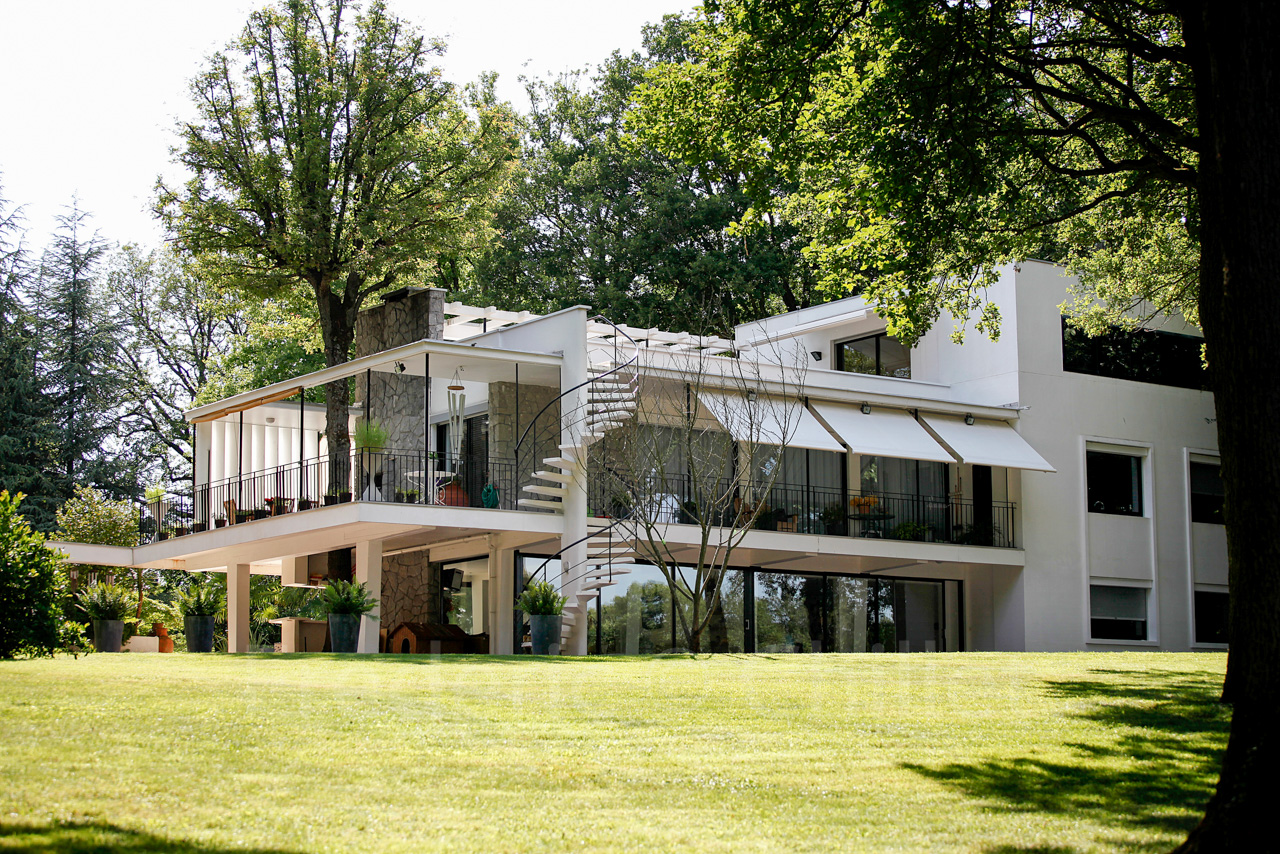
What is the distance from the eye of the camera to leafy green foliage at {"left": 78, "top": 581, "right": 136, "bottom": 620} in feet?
61.5

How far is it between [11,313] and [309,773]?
115ft

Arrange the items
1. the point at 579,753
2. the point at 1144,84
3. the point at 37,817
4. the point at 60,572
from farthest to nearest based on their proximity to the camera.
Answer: the point at 1144,84 < the point at 60,572 < the point at 579,753 < the point at 37,817

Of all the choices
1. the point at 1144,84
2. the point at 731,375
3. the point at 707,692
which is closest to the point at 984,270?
the point at 1144,84

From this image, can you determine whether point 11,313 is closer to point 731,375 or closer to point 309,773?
point 731,375

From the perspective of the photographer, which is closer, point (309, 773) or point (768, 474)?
point (309, 773)

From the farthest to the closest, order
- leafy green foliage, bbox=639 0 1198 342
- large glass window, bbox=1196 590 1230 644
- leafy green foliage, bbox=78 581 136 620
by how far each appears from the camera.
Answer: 1. large glass window, bbox=1196 590 1230 644
2. leafy green foliage, bbox=78 581 136 620
3. leafy green foliage, bbox=639 0 1198 342

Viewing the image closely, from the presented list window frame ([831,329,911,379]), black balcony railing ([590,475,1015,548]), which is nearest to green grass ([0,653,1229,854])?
black balcony railing ([590,475,1015,548])

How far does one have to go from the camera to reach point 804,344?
26000 millimetres

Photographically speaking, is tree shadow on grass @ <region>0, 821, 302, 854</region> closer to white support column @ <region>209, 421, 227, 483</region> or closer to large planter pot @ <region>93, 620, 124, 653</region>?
large planter pot @ <region>93, 620, 124, 653</region>


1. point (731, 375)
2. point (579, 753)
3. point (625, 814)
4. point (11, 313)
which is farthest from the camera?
point (11, 313)

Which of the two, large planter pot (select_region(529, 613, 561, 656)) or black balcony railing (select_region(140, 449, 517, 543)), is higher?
black balcony railing (select_region(140, 449, 517, 543))

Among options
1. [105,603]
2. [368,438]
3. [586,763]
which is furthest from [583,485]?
[586,763]

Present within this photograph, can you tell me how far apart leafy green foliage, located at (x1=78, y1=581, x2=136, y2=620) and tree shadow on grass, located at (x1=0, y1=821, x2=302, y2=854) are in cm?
1501

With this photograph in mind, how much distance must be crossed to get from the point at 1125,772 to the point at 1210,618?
20274 millimetres
